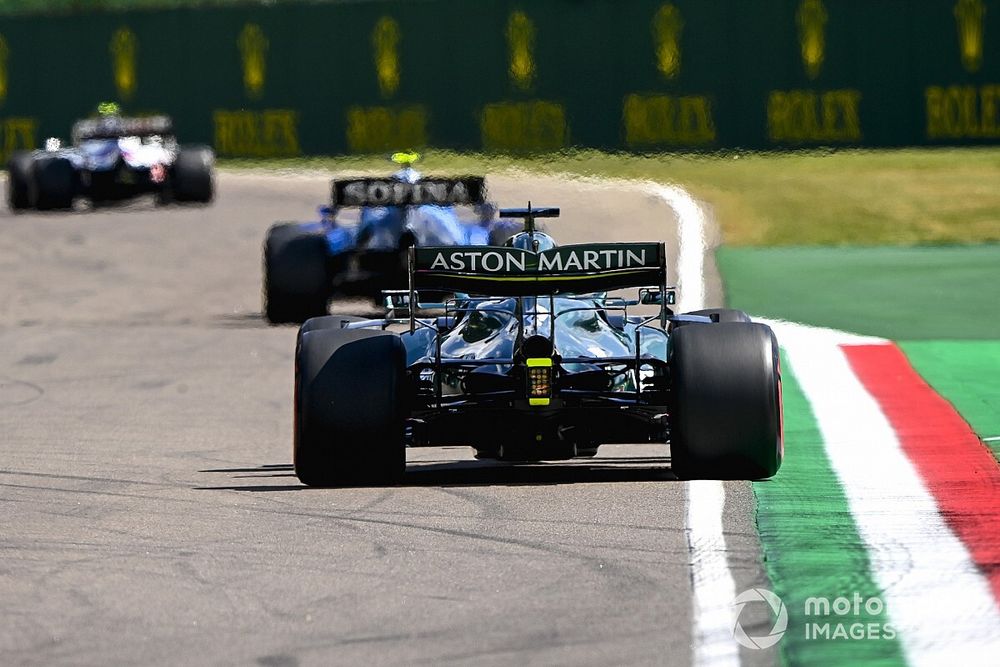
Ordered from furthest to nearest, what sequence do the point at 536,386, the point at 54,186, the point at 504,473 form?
1. the point at 54,186
2. the point at 504,473
3. the point at 536,386

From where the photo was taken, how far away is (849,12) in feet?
114

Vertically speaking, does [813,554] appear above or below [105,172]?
above

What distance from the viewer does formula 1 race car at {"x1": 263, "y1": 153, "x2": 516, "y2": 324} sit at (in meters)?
17.1

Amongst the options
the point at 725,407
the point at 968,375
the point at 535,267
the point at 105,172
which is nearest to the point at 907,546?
the point at 725,407

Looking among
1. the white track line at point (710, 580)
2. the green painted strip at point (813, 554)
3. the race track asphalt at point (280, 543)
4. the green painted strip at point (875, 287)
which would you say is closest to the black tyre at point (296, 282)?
the race track asphalt at point (280, 543)

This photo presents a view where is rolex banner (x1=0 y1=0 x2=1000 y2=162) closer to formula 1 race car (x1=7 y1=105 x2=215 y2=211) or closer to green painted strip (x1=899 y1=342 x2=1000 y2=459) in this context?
formula 1 race car (x1=7 y1=105 x2=215 y2=211)

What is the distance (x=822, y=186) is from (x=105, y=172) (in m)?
9.45

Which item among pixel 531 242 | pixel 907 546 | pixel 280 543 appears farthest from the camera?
pixel 531 242

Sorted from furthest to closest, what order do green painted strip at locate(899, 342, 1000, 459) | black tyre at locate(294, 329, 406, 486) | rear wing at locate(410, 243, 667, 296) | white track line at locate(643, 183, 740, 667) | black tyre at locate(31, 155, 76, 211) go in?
1. black tyre at locate(31, 155, 76, 211)
2. green painted strip at locate(899, 342, 1000, 459)
3. rear wing at locate(410, 243, 667, 296)
4. black tyre at locate(294, 329, 406, 486)
5. white track line at locate(643, 183, 740, 667)

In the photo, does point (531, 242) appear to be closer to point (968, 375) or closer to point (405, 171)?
point (968, 375)

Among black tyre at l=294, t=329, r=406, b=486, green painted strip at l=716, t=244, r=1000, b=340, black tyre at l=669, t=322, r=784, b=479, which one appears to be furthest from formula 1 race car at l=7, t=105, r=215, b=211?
black tyre at l=669, t=322, r=784, b=479

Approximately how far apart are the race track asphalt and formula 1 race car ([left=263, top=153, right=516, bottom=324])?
260cm

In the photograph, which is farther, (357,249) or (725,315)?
(357,249)

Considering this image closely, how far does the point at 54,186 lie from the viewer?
2912cm
